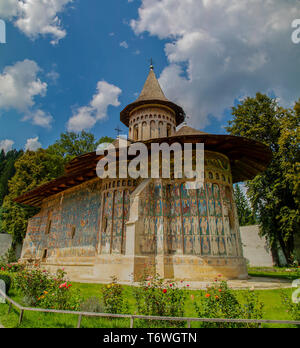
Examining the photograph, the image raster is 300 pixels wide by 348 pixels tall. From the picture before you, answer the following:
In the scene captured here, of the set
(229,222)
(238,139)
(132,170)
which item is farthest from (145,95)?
(229,222)

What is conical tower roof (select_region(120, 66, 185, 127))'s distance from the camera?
52.6 ft

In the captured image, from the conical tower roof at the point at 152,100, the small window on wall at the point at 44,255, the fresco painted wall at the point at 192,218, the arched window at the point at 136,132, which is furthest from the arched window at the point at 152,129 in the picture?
the small window on wall at the point at 44,255

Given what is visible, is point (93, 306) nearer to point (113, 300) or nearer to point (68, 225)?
point (113, 300)

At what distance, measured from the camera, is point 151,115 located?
16047 millimetres

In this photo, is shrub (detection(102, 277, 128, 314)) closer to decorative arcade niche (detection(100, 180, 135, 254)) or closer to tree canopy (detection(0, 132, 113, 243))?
decorative arcade niche (detection(100, 180, 135, 254))

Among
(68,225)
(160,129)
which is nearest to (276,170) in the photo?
(160,129)

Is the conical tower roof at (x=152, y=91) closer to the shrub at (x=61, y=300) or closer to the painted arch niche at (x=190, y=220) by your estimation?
the painted arch niche at (x=190, y=220)

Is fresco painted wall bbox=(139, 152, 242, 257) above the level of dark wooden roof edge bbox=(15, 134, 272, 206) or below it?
below

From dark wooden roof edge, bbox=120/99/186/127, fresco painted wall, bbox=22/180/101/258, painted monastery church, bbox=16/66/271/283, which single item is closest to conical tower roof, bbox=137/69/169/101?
dark wooden roof edge, bbox=120/99/186/127

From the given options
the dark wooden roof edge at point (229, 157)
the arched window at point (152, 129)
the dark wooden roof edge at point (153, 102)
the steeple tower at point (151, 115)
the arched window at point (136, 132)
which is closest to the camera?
the dark wooden roof edge at point (229, 157)

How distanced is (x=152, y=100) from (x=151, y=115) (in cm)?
99

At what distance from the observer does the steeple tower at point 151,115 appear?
620 inches
